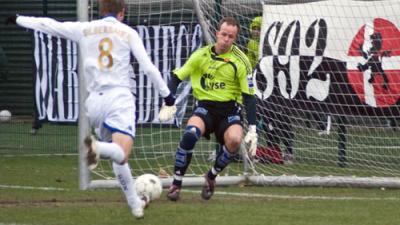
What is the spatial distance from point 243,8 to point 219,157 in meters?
2.93

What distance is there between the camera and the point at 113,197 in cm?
1040

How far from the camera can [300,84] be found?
12.6m

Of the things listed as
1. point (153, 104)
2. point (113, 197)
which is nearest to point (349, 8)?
point (153, 104)

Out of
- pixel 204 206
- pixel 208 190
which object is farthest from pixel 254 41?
pixel 204 206

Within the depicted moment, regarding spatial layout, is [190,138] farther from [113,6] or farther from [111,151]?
[111,151]

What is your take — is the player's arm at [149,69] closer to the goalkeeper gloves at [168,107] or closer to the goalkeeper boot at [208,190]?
the goalkeeper gloves at [168,107]

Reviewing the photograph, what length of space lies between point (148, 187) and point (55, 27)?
1.83 m

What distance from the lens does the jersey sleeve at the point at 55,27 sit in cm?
867

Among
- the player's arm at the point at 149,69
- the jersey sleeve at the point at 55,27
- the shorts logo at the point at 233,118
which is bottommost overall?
the shorts logo at the point at 233,118

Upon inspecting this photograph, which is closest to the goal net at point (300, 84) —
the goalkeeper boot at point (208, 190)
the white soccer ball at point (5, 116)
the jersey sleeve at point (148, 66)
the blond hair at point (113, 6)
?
the goalkeeper boot at point (208, 190)

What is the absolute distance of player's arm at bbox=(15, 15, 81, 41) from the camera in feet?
28.5

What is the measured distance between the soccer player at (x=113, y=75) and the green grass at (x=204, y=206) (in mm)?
548

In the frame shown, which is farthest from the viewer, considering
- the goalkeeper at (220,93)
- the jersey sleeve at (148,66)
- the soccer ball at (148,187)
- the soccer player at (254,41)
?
the soccer player at (254,41)

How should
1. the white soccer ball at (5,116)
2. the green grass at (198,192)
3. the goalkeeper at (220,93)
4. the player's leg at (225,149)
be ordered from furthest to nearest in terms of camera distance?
the white soccer ball at (5,116) → the goalkeeper at (220,93) → the player's leg at (225,149) → the green grass at (198,192)
